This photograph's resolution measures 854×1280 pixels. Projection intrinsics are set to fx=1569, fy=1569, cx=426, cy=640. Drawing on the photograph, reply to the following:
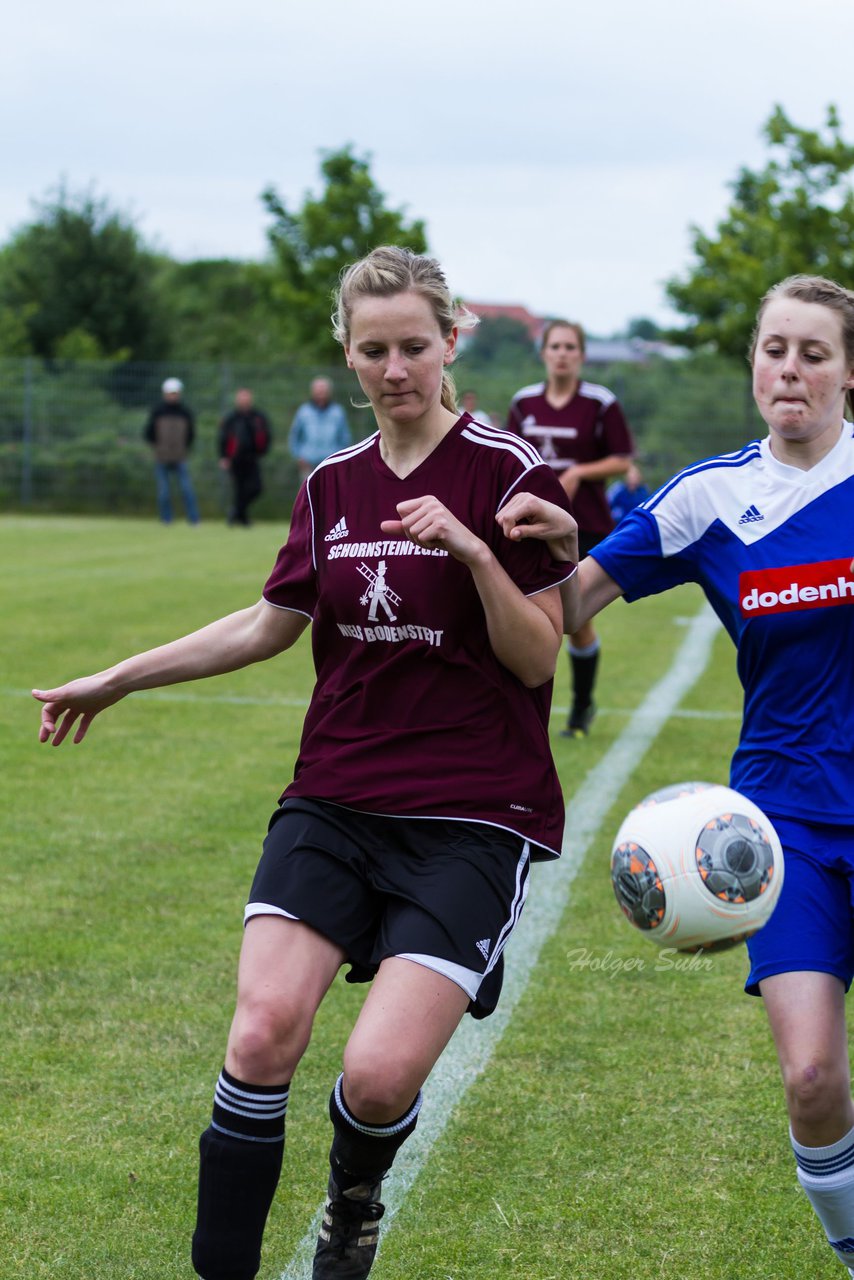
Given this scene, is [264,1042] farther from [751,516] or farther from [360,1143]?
[751,516]

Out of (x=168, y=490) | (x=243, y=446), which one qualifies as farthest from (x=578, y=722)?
(x=168, y=490)

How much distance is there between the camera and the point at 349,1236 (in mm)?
2906

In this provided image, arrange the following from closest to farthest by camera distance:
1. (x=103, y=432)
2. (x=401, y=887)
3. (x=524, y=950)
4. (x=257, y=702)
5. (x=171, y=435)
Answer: (x=401, y=887), (x=524, y=950), (x=257, y=702), (x=171, y=435), (x=103, y=432)

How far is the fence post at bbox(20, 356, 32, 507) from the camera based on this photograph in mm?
27250

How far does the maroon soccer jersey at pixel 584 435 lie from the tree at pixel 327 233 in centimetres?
2343

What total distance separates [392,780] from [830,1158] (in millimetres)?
1057

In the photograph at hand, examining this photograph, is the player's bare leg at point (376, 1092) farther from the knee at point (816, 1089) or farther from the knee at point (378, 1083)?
the knee at point (816, 1089)

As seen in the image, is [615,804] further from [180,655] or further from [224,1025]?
[180,655]

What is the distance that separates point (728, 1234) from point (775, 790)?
98cm

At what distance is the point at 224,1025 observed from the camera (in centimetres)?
430

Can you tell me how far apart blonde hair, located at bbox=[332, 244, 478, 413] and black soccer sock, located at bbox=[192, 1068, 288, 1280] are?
58.6 inches

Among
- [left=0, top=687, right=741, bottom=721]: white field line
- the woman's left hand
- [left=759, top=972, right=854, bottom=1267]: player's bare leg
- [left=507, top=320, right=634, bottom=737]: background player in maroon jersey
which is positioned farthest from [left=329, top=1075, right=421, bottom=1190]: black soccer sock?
[left=0, top=687, right=741, bottom=721]: white field line

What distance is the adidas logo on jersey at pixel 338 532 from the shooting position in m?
3.16

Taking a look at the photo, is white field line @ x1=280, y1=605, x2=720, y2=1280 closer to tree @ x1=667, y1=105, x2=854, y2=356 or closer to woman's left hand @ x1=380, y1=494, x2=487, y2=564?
woman's left hand @ x1=380, y1=494, x2=487, y2=564
